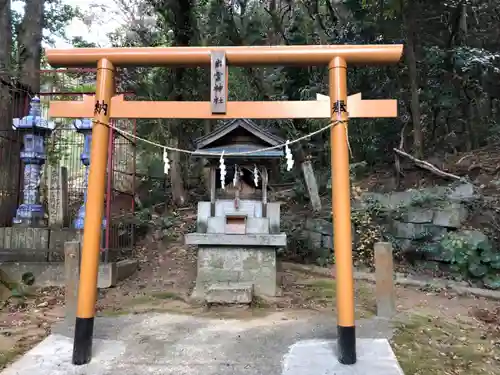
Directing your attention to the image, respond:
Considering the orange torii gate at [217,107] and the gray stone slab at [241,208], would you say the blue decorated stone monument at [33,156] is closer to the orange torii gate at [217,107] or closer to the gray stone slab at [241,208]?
the gray stone slab at [241,208]

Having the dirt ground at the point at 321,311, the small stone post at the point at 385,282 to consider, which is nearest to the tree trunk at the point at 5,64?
the dirt ground at the point at 321,311

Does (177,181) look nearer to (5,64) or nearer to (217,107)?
(5,64)

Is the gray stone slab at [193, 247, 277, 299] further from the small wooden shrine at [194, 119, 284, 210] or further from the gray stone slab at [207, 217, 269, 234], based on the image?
the small wooden shrine at [194, 119, 284, 210]

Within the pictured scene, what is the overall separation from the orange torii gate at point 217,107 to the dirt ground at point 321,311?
128 cm

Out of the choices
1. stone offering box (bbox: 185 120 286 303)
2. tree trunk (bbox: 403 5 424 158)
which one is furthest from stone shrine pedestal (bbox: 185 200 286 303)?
tree trunk (bbox: 403 5 424 158)

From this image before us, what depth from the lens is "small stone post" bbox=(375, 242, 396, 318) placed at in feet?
19.7

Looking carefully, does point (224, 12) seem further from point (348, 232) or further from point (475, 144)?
point (348, 232)

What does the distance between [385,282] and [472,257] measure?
3.27 m

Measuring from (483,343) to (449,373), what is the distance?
125 cm

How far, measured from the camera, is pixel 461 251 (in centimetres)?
827

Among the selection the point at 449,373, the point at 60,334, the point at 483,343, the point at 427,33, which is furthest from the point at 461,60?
the point at 60,334

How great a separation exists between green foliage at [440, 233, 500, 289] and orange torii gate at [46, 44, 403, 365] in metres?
5.09

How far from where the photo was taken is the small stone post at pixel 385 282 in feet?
19.7

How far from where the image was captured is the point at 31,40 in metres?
9.86
